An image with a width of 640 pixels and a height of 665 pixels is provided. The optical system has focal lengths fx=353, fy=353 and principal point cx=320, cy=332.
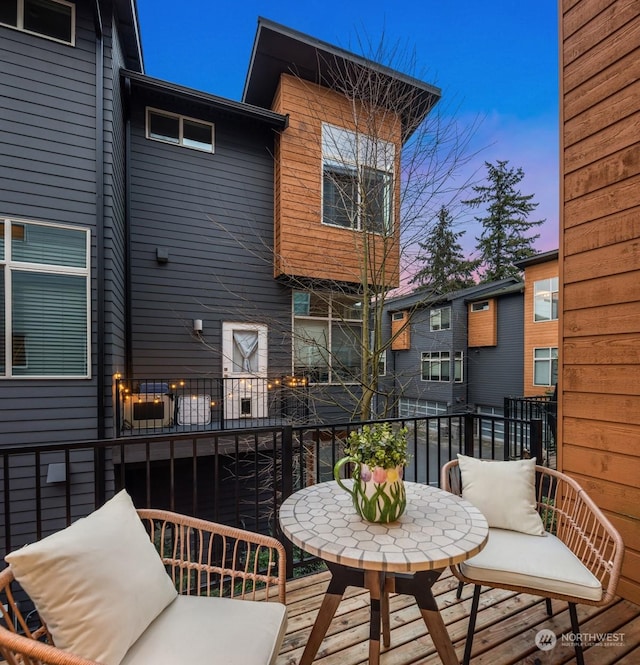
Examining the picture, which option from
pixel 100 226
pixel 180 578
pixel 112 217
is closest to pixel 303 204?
pixel 112 217

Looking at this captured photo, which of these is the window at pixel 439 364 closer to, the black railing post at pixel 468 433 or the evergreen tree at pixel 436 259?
the evergreen tree at pixel 436 259

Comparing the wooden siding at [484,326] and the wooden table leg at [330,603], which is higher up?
the wooden siding at [484,326]

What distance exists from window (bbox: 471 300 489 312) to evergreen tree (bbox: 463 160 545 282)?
7621 mm

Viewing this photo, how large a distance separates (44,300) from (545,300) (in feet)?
38.7

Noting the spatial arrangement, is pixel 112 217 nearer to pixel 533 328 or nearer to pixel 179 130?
pixel 179 130

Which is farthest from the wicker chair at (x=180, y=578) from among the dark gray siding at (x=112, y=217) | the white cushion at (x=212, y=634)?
the dark gray siding at (x=112, y=217)

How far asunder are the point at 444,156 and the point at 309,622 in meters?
4.40

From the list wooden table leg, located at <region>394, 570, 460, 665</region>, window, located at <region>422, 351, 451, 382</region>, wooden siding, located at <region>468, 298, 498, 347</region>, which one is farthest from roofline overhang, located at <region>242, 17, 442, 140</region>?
window, located at <region>422, 351, 451, 382</region>

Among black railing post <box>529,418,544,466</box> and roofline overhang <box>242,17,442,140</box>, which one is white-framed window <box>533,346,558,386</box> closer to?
roofline overhang <box>242,17,442,140</box>

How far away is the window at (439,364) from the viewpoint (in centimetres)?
1345

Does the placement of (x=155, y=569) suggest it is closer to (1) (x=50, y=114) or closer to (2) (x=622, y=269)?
(2) (x=622, y=269)

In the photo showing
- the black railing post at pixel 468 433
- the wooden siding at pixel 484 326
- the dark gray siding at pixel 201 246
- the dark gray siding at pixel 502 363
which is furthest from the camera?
the wooden siding at pixel 484 326

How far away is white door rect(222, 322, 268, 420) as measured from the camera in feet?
20.3

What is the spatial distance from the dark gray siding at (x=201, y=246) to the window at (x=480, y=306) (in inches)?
353
